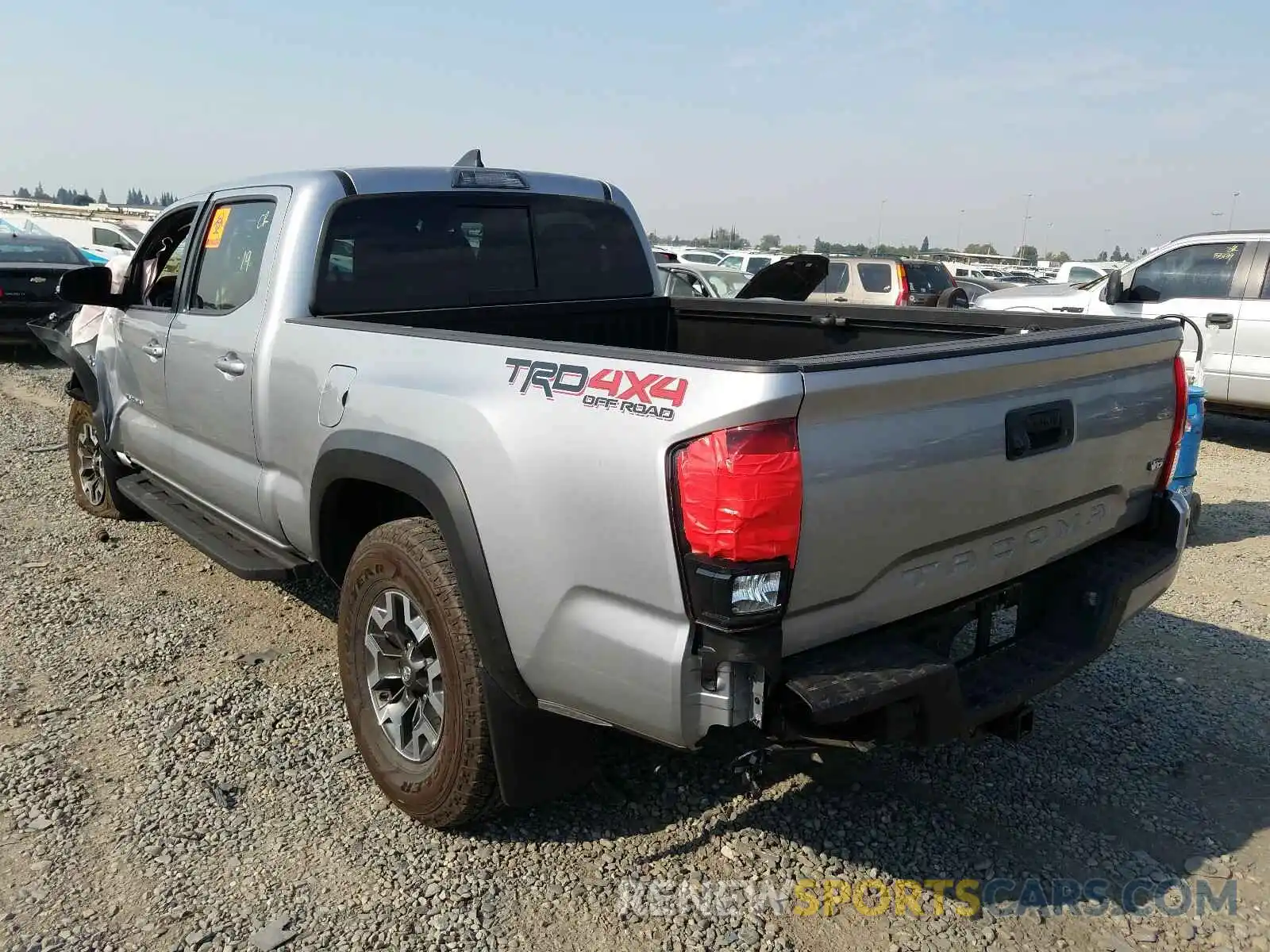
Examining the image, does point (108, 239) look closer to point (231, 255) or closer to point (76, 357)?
point (76, 357)

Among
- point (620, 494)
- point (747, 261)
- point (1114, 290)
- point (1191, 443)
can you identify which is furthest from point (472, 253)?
point (747, 261)

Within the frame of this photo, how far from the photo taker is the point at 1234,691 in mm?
4039

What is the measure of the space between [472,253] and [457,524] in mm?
1868

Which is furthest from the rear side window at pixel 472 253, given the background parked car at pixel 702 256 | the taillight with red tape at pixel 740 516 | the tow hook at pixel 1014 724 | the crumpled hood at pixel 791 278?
the background parked car at pixel 702 256

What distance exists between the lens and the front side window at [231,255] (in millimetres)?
3820

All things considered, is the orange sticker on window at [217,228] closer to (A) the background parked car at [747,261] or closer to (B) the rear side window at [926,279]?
(B) the rear side window at [926,279]

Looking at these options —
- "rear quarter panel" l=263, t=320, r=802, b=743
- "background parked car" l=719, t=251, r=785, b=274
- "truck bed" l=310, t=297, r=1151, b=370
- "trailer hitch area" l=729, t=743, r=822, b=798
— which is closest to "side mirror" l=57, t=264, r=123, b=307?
"truck bed" l=310, t=297, r=1151, b=370

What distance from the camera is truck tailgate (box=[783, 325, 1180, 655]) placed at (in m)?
2.16

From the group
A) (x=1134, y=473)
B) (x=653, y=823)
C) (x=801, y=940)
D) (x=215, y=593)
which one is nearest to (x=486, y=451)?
(x=653, y=823)

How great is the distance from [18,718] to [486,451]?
240cm

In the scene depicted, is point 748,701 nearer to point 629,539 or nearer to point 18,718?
point 629,539

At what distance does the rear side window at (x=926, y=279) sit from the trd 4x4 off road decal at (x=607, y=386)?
42.6ft

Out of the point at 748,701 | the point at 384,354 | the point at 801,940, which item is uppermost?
the point at 384,354

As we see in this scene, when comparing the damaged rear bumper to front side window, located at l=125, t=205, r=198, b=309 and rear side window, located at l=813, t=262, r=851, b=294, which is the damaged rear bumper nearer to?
front side window, located at l=125, t=205, r=198, b=309
